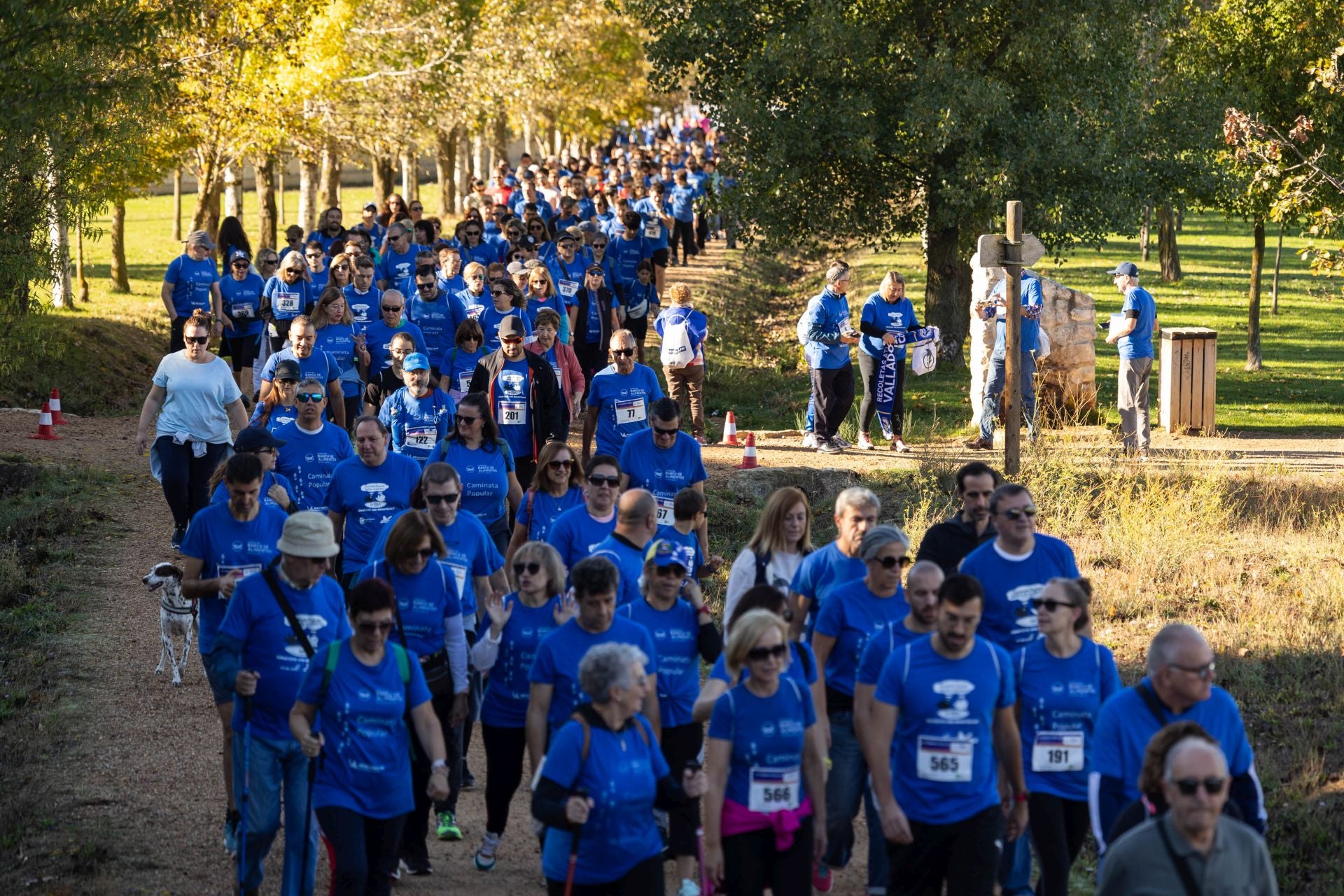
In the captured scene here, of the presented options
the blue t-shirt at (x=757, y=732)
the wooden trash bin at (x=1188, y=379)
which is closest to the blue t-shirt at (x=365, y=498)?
the blue t-shirt at (x=757, y=732)

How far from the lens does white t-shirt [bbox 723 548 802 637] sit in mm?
8234

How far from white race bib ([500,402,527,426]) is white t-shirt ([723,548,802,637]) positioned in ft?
15.2

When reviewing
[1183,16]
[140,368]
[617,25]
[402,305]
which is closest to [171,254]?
[617,25]

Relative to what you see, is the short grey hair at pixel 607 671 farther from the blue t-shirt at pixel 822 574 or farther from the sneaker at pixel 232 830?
the sneaker at pixel 232 830

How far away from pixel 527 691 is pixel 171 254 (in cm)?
3462

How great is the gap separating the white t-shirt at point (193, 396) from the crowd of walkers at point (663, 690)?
1.20m

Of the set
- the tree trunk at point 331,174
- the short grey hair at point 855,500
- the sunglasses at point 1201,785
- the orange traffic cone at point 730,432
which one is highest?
the tree trunk at point 331,174

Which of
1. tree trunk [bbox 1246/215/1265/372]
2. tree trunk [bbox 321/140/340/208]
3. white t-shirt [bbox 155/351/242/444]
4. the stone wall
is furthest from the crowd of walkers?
tree trunk [bbox 321/140/340/208]

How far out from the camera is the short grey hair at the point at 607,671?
6117mm

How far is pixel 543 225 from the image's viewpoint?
71.6ft

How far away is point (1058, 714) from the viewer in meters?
7.04

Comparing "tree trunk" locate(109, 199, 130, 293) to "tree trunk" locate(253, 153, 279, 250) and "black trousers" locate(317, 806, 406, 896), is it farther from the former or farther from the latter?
"black trousers" locate(317, 806, 406, 896)

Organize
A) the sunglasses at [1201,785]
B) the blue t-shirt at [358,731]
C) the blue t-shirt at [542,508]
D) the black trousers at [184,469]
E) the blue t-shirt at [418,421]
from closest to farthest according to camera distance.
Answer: the sunglasses at [1201,785]
the blue t-shirt at [358,731]
the blue t-shirt at [542,508]
the blue t-shirt at [418,421]
the black trousers at [184,469]

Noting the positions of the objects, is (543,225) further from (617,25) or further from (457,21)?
(617,25)
